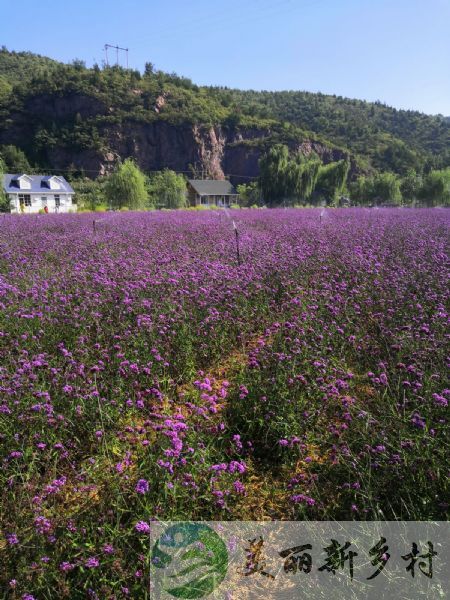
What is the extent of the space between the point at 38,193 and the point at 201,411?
61878 mm

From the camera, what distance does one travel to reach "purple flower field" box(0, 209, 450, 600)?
2117 mm

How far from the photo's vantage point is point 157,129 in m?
119

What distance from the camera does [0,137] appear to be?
360 ft

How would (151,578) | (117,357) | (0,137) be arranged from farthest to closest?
(0,137)
(117,357)
(151,578)

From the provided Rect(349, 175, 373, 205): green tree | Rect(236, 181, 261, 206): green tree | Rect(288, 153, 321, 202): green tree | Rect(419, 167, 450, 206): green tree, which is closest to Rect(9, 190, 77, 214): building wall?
Rect(236, 181, 261, 206): green tree

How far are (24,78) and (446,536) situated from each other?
6095 inches

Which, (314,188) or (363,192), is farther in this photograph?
(363,192)

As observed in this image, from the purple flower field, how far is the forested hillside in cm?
10581

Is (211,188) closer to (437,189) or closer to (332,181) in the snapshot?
(332,181)

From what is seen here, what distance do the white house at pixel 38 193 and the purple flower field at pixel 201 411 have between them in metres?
54.3

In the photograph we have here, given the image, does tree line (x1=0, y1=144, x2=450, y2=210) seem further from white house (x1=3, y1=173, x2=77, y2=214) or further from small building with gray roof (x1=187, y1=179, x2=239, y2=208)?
small building with gray roof (x1=187, y1=179, x2=239, y2=208)

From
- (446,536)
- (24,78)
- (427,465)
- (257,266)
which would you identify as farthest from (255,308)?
(24,78)

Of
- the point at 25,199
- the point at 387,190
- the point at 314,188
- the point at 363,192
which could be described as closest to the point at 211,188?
the point at 314,188

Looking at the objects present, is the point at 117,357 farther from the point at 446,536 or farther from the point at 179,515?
the point at 446,536
